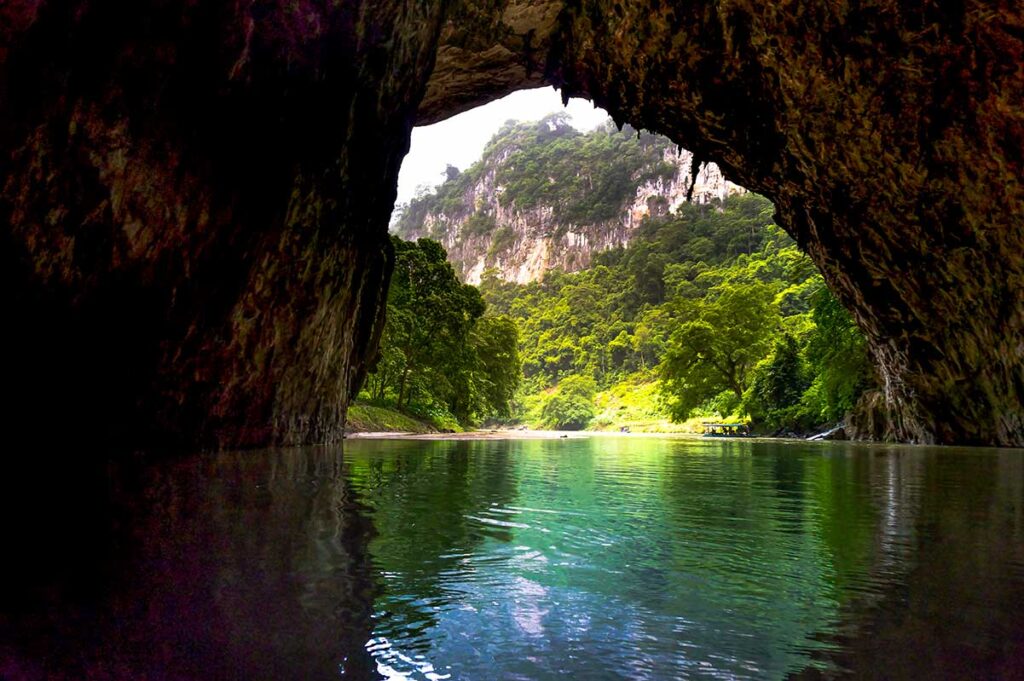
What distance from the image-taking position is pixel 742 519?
3658 millimetres

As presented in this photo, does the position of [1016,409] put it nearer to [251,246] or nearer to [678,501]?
[678,501]

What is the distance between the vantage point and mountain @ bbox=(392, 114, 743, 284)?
393 ft

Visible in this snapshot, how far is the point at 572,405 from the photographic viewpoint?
7731 centimetres

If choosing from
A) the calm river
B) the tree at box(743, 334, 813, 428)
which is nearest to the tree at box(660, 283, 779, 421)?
the tree at box(743, 334, 813, 428)

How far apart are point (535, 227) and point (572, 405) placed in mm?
67627

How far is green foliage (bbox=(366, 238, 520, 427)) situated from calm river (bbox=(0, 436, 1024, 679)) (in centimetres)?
2412

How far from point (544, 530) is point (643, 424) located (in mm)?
58488

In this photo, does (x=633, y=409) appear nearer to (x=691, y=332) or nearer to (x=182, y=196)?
(x=691, y=332)

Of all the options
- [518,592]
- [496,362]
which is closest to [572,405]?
[496,362]

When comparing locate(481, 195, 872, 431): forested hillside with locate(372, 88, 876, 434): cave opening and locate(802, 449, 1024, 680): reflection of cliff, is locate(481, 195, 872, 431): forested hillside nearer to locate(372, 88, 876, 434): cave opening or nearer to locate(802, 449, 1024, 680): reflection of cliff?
locate(372, 88, 876, 434): cave opening

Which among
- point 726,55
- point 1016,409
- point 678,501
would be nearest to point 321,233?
point 678,501

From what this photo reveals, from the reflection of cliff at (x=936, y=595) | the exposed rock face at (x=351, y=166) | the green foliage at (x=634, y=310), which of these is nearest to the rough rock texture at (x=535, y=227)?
the green foliage at (x=634, y=310)

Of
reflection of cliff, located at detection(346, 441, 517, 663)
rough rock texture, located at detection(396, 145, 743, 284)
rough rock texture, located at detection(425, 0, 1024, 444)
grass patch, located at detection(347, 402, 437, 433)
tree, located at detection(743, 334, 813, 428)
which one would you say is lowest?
grass patch, located at detection(347, 402, 437, 433)

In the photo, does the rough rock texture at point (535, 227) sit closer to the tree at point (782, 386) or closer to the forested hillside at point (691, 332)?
the forested hillside at point (691, 332)
